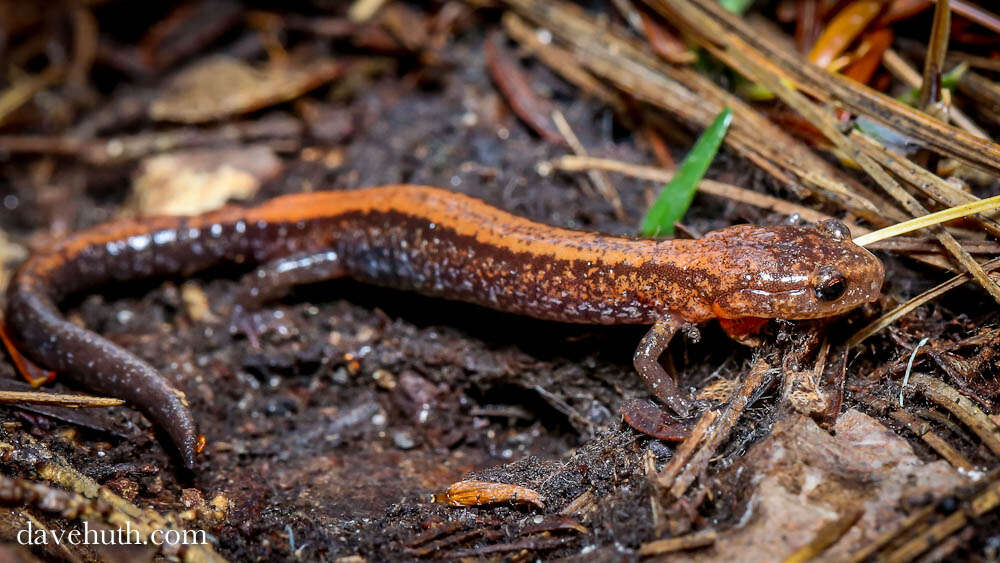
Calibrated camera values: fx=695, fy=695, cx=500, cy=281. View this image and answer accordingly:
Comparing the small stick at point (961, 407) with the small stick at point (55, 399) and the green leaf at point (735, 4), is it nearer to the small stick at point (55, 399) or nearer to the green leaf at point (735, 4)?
the green leaf at point (735, 4)

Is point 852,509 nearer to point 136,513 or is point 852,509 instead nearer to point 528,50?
point 136,513

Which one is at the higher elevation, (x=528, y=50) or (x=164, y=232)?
(x=528, y=50)

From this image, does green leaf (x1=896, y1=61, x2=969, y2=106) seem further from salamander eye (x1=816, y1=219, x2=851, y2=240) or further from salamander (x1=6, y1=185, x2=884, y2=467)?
salamander (x1=6, y1=185, x2=884, y2=467)

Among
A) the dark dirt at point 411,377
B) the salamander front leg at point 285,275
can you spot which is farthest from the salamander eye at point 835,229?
the salamander front leg at point 285,275

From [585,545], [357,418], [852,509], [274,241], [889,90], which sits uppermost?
[889,90]

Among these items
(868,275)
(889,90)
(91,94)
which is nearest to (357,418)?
(868,275)

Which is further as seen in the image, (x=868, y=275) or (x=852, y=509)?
(x=868, y=275)

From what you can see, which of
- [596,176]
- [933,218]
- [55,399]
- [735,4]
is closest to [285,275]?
[55,399]

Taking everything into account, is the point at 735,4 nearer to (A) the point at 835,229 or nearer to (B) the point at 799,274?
(A) the point at 835,229
